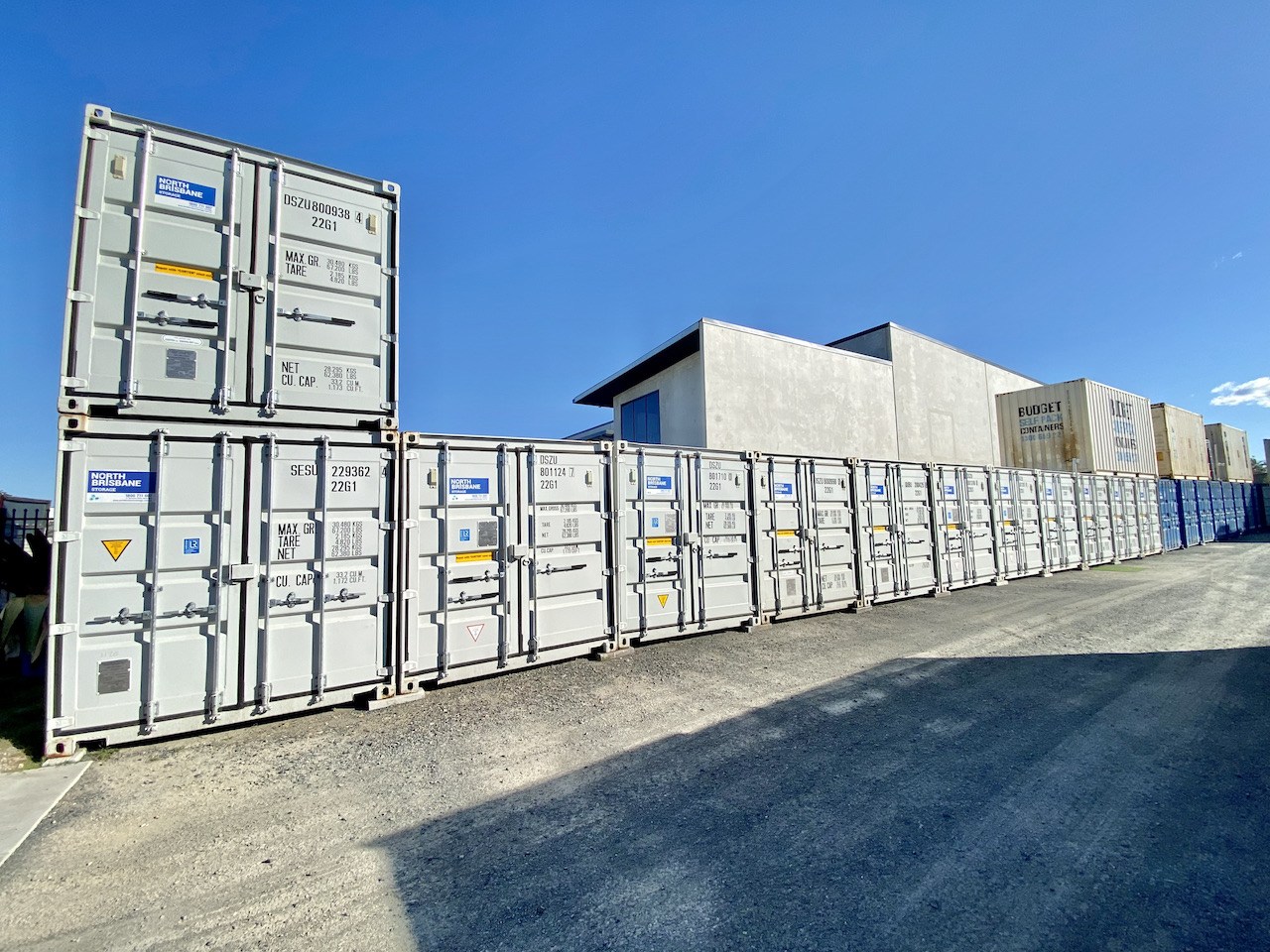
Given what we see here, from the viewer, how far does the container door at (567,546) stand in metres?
6.92

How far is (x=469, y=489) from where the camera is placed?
6.50 meters

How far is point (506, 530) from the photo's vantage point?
6.66 m

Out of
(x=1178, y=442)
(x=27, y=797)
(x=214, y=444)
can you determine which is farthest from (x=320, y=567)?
(x=1178, y=442)

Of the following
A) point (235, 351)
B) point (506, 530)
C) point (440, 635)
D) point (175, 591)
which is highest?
point (235, 351)

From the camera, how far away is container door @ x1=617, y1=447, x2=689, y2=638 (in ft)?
25.8

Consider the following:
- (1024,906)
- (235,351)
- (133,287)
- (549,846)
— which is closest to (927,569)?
(1024,906)

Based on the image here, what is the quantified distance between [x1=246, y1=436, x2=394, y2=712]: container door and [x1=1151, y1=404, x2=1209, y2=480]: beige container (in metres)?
36.2

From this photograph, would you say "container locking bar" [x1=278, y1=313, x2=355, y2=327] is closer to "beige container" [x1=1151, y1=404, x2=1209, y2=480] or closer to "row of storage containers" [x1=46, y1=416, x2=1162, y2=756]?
"row of storage containers" [x1=46, y1=416, x2=1162, y2=756]

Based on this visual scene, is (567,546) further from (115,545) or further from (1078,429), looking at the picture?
(1078,429)

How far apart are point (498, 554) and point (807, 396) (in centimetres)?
1344

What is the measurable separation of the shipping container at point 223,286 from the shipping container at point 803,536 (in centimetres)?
639

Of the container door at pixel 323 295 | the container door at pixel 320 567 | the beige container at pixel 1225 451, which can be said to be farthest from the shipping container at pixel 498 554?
the beige container at pixel 1225 451

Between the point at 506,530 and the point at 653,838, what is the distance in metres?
4.09

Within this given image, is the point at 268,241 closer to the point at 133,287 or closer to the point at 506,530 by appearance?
the point at 133,287
